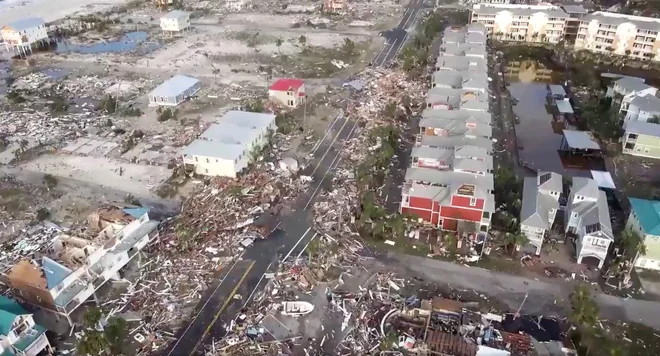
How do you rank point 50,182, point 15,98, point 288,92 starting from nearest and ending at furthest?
point 50,182
point 288,92
point 15,98

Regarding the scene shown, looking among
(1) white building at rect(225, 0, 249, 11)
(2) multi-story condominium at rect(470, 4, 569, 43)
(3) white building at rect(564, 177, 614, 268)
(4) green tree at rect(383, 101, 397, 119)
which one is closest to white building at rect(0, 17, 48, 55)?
(1) white building at rect(225, 0, 249, 11)

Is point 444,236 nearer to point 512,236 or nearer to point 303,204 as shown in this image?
point 512,236

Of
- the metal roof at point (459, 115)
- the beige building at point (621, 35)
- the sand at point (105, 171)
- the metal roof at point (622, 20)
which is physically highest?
the metal roof at point (622, 20)

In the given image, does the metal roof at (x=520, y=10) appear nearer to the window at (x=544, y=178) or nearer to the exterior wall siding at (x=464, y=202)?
the window at (x=544, y=178)

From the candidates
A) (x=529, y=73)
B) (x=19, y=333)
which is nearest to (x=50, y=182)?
(x=19, y=333)

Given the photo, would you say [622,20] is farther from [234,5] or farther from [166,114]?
[234,5]

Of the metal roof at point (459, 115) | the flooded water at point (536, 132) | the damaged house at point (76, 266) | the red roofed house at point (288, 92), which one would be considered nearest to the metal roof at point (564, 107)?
the flooded water at point (536, 132)
